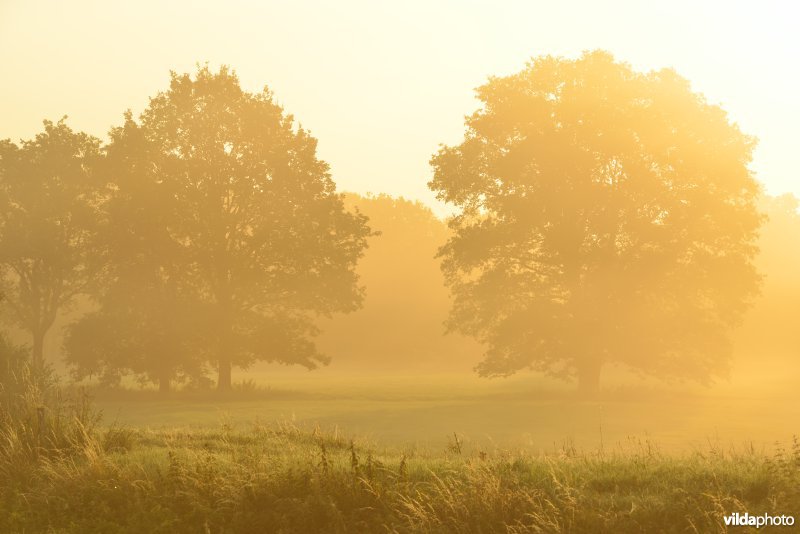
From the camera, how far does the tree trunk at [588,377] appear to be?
48219mm

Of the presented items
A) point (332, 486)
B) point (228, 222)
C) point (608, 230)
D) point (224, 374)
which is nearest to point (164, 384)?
point (224, 374)

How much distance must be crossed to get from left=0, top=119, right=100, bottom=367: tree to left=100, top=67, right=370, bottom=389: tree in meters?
6.84

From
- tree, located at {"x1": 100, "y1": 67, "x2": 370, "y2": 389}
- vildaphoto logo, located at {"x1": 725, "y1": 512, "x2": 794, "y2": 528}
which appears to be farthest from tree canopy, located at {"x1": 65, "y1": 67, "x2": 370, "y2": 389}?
vildaphoto logo, located at {"x1": 725, "y1": 512, "x2": 794, "y2": 528}

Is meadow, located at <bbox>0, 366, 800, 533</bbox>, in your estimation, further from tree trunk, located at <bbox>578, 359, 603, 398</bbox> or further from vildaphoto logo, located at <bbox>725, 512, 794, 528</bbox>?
tree trunk, located at <bbox>578, 359, 603, 398</bbox>

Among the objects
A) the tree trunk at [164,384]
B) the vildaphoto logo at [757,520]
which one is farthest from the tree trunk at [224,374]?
the vildaphoto logo at [757,520]

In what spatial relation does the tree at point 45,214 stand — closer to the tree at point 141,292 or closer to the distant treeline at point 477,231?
the distant treeline at point 477,231

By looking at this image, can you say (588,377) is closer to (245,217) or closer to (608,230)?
(608,230)

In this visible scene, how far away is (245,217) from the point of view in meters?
50.4

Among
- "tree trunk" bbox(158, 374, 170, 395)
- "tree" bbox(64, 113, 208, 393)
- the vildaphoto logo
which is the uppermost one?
"tree" bbox(64, 113, 208, 393)

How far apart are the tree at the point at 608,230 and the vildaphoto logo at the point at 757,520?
3386cm

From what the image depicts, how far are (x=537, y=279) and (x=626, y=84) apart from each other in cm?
1218

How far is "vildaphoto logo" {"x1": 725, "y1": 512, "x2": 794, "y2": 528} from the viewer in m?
12.5

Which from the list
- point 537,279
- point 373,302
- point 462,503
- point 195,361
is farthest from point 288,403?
point 373,302

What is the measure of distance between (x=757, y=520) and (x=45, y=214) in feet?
168
